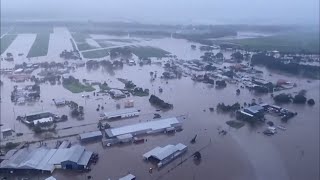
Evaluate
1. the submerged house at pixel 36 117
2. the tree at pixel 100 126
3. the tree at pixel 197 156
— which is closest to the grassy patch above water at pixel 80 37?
the submerged house at pixel 36 117

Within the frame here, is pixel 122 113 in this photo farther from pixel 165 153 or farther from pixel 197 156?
pixel 197 156

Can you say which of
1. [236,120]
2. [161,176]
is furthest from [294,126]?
A: [161,176]

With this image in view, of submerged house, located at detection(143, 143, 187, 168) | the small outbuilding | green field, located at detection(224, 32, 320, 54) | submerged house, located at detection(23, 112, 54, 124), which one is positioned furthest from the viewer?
green field, located at detection(224, 32, 320, 54)

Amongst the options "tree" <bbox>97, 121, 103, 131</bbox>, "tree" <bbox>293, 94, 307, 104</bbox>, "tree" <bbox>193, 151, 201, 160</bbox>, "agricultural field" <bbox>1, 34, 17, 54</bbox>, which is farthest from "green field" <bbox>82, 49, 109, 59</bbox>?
"tree" <bbox>193, 151, 201, 160</bbox>

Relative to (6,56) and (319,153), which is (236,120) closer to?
(319,153)

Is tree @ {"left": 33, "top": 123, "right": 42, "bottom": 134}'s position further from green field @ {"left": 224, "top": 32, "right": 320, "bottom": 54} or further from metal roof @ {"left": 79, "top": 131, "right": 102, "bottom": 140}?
green field @ {"left": 224, "top": 32, "right": 320, "bottom": 54}

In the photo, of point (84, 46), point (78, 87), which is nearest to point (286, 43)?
point (84, 46)
